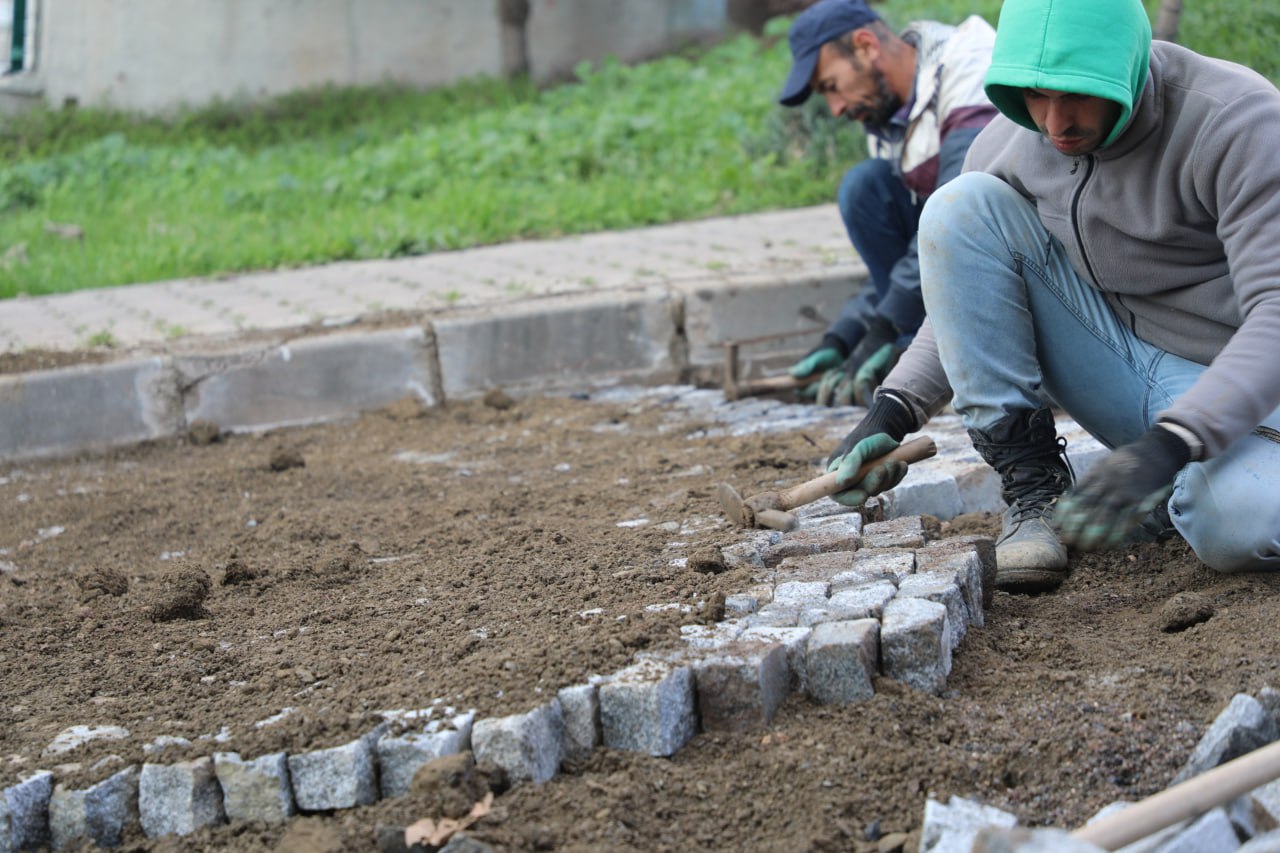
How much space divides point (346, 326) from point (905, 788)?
3696 mm

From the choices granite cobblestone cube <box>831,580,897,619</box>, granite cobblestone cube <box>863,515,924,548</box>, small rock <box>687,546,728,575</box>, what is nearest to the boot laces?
granite cobblestone cube <box>863,515,924,548</box>

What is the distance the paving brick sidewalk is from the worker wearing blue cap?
2.80ft

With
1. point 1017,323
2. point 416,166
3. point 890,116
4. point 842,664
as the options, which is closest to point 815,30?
point 890,116

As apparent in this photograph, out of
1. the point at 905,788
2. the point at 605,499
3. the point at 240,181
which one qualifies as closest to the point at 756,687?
the point at 905,788

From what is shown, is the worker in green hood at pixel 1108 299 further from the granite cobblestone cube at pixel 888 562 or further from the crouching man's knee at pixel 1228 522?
the granite cobblestone cube at pixel 888 562

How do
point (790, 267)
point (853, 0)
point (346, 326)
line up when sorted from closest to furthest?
point (853, 0) → point (346, 326) → point (790, 267)

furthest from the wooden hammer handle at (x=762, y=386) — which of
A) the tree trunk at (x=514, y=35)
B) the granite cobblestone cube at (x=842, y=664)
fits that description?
the tree trunk at (x=514, y=35)

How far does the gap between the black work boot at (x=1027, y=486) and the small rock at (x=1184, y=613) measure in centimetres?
33

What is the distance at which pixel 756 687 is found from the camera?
2.21 meters

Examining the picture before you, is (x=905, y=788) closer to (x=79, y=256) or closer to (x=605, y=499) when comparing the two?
(x=605, y=499)

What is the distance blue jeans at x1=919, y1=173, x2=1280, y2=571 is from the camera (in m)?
2.87

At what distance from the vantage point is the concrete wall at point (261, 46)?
35.7 ft

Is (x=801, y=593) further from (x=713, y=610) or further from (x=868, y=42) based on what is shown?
(x=868, y=42)

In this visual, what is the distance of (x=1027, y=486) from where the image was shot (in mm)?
3016
